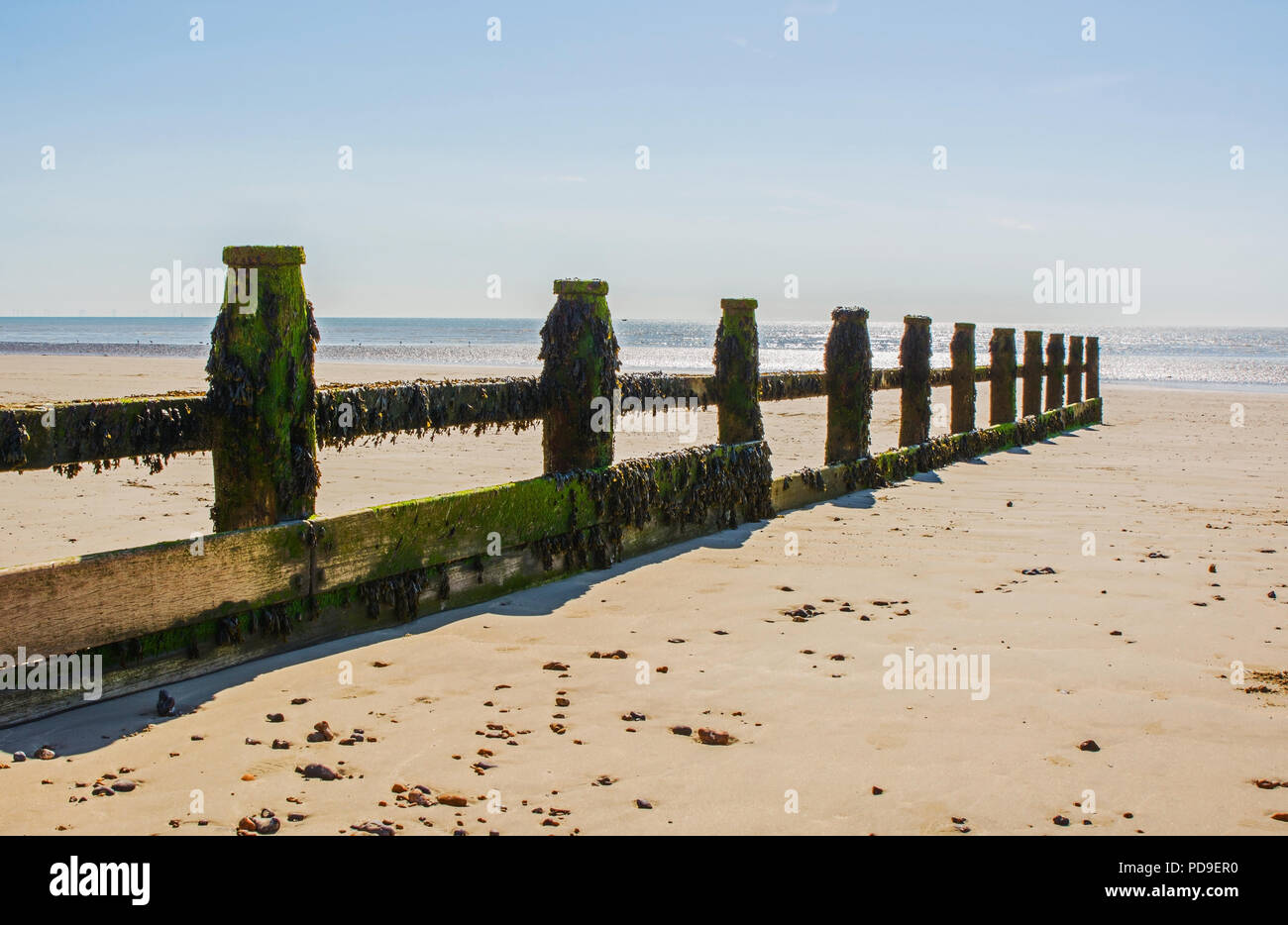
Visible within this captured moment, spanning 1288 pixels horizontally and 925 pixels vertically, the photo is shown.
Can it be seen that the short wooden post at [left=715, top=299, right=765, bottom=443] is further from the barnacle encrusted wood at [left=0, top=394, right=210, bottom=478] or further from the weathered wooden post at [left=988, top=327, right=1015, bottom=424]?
the weathered wooden post at [left=988, top=327, right=1015, bottom=424]

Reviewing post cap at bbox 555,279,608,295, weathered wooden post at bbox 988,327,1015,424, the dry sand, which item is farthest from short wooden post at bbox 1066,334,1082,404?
post cap at bbox 555,279,608,295

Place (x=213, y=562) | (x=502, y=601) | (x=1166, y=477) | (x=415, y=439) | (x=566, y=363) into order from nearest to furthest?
(x=213, y=562) → (x=502, y=601) → (x=566, y=363) → (x=1166, y=477) → (x=415, y=439)

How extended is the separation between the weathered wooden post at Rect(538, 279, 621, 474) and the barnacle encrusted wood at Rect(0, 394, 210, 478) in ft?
6.79

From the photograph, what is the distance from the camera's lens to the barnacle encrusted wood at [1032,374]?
48.4ft

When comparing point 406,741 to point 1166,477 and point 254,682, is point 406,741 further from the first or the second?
point 1166,477

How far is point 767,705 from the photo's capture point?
3.78m

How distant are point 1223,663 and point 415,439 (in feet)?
33.4

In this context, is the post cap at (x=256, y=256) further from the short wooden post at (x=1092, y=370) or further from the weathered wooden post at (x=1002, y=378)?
the short wooden post at (x=1092, y=370)

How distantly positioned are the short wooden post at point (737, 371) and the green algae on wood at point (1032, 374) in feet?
27.9

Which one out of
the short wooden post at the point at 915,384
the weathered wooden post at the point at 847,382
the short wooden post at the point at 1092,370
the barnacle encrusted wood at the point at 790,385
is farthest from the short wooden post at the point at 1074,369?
the barnacle encrusted wood at the point at 790,385

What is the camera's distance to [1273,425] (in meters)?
18.6
